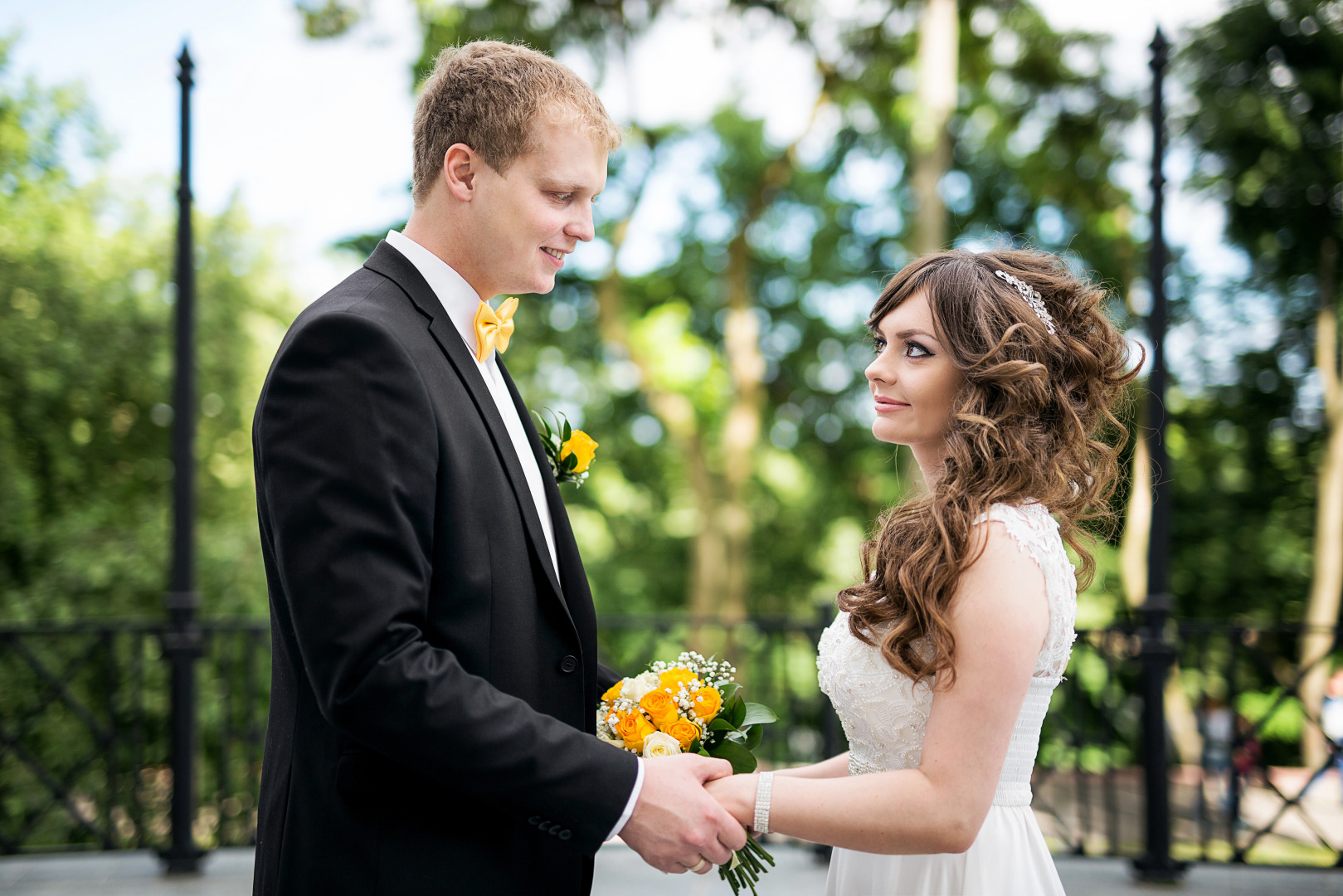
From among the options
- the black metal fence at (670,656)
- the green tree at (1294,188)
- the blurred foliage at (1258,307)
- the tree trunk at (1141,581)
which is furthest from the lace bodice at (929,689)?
the tree trunk at (1141,581)

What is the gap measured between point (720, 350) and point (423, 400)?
57.0ft

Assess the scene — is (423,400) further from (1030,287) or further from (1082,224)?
(1082,224)

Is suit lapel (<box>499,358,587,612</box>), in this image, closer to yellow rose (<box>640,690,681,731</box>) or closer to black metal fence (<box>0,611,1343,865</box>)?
yellow rose (<box>640,690,681,731</box>)

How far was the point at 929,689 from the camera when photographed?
2004 millimetres

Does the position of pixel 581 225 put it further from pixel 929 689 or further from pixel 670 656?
pixel 670 656

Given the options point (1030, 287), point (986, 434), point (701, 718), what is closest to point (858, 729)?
point (701, 718)

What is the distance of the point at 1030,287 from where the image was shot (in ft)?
7.17

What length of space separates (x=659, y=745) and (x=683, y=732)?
0.27 feet

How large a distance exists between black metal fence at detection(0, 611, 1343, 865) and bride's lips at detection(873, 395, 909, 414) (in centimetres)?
397

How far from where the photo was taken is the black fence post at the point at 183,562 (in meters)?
5.41

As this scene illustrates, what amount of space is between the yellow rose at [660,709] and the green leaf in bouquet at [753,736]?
29cm

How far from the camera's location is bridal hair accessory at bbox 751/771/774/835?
77.1 inches

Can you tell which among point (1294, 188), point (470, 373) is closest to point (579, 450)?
point (470, 373)

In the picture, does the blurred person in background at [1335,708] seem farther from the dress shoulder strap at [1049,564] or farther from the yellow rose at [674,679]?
Result: the yellow rose at [674,679]
